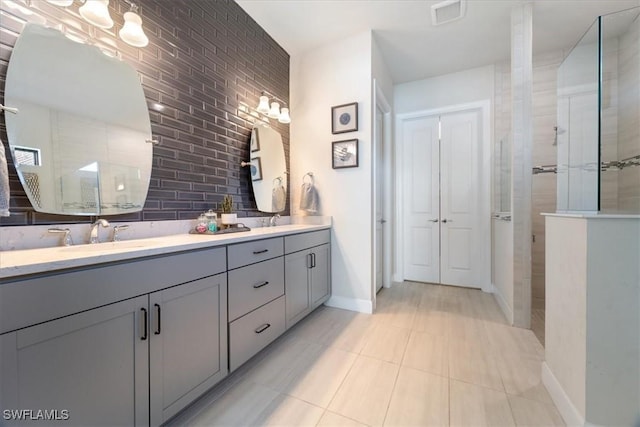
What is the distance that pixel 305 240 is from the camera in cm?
218

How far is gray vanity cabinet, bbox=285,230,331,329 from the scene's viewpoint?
6.37 feet

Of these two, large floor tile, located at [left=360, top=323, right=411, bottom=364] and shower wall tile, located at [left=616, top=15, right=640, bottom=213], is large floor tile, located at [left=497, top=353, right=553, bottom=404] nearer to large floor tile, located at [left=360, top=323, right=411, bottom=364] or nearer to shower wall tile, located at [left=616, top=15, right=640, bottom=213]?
large floor tile, located at [left=360, top=323, right=411, bottom=364]

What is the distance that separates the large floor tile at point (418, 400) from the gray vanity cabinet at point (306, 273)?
0.88 metres

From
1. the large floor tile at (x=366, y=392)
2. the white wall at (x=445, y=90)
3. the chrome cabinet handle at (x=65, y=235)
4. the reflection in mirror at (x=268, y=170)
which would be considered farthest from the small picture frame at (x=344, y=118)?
the chrome cabinet handle at (x=65, y=235)

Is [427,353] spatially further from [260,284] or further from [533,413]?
[260,284]

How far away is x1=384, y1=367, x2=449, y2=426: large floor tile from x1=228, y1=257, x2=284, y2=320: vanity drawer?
0.93 meters

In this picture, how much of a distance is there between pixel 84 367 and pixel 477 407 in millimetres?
1745

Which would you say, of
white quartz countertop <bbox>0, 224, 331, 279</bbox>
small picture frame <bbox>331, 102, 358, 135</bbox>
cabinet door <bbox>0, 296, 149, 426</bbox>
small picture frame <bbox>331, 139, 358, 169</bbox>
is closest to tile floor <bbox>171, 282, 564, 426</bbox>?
cabinet door <bbox>0, 296, 149, 426</bbox>

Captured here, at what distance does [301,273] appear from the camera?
6.88 ft

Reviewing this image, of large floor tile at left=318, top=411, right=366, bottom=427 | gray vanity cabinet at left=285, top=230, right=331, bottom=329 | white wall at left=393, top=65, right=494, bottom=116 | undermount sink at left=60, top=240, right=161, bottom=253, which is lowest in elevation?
large floor tile at left=318, top=411, right=366, bottom=427

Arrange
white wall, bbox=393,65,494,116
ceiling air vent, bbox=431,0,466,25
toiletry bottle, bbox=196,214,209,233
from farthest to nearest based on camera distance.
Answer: white wall, bbox=393,65,494,116 → ceiling air vent, bbox=431,0,466,25 → toiletry bottle, bbox=196,214,209,233

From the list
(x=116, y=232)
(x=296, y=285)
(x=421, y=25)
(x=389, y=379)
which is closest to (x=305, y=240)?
(x=296, y=285)

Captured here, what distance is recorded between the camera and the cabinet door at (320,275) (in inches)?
89.8

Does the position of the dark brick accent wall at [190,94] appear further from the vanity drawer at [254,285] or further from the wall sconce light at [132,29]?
the vanity drawer at [254,285]
